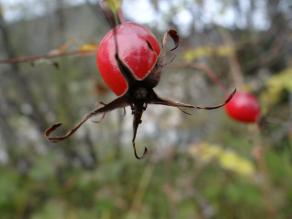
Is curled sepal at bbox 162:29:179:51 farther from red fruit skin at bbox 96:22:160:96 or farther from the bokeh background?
the bokeh background

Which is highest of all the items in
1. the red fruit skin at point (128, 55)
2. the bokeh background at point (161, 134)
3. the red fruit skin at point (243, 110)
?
the red fruit skin at point (128, 55)

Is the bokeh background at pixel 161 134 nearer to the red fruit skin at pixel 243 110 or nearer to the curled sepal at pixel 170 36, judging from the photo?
the red fruit skin at pixel 243 110

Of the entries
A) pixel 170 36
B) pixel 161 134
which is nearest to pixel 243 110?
pixel 170 36

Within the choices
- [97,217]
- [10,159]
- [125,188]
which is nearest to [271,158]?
[125,188]

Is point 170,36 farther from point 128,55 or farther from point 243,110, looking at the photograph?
point 243,110

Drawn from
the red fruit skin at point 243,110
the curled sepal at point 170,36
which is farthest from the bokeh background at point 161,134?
the curled sepal at point 170,36

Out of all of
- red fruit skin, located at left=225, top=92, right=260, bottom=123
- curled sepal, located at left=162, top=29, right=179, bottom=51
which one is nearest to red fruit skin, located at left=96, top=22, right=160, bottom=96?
curled sepal, located at left=162, top=29, right=179, bottom=51
